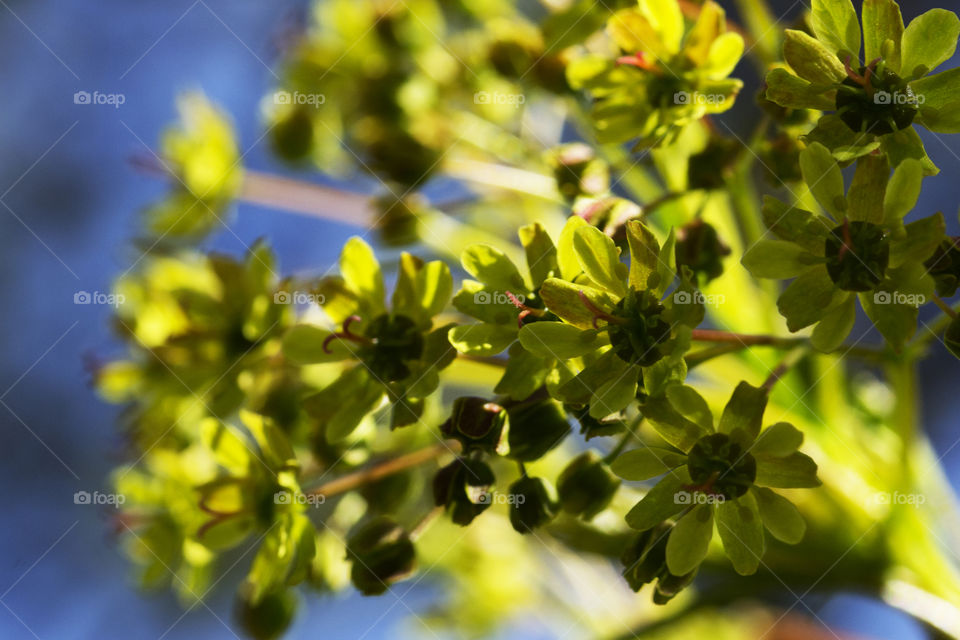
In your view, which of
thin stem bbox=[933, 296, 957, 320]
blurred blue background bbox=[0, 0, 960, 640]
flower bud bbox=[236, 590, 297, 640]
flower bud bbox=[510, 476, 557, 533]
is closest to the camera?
thin stem bbox=[933, 296, 957, 320]

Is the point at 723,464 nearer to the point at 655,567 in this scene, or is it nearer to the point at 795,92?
the point at 655,567

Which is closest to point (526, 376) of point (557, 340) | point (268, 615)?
point (557, 340)

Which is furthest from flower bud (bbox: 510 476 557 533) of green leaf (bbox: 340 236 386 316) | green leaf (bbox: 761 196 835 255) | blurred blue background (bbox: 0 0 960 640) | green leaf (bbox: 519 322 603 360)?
blurred blue background (bbox: 0 0 960 640)

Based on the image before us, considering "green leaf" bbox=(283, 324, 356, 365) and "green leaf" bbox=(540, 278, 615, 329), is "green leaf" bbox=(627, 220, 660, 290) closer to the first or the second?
"green leaf" bbox=(540, 278, 615, 329)

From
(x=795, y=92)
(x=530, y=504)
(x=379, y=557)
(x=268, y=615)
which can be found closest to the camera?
(x=795, y=92)

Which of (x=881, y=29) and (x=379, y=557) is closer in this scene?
(x=881, y=29)

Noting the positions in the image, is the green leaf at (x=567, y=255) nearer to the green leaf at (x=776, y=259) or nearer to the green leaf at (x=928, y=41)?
the green leaf at (x=776, y=259)

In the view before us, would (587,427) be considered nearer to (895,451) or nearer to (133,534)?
(895,451)
